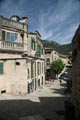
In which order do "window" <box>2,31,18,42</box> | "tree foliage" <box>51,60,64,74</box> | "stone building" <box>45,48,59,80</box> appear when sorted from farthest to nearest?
"stone building" <box>45,48,59,80</box> → "tree foliage" <box>51,60,64,74</box> → "window" <box>2,31,18,42</box>

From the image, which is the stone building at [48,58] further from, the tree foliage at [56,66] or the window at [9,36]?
the window at [9,36]

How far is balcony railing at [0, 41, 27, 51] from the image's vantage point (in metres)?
25.6

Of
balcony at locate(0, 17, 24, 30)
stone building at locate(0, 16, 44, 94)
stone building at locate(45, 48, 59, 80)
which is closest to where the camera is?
stone building at locate(0, 16, 44, 94)

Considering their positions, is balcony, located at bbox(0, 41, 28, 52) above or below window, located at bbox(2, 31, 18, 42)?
below

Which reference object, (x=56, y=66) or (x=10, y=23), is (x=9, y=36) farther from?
(x=56, y=66)

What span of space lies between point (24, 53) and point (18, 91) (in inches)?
211

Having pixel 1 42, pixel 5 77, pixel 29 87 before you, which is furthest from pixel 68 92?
pixel 1 42

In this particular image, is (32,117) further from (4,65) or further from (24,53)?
(24,53)

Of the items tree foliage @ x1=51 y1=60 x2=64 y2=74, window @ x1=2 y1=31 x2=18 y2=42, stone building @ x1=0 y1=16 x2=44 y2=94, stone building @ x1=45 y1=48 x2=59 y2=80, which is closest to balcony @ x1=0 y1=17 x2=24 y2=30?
stone building @ x1=0 y1=16 x2=44 y2=94

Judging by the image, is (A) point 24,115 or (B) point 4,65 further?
(B) point 4,65

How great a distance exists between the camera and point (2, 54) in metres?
25.5

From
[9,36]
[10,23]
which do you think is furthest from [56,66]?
[10,23]

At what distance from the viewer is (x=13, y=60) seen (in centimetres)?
2628

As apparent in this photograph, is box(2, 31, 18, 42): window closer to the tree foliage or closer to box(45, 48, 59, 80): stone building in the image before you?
the tree foliage
